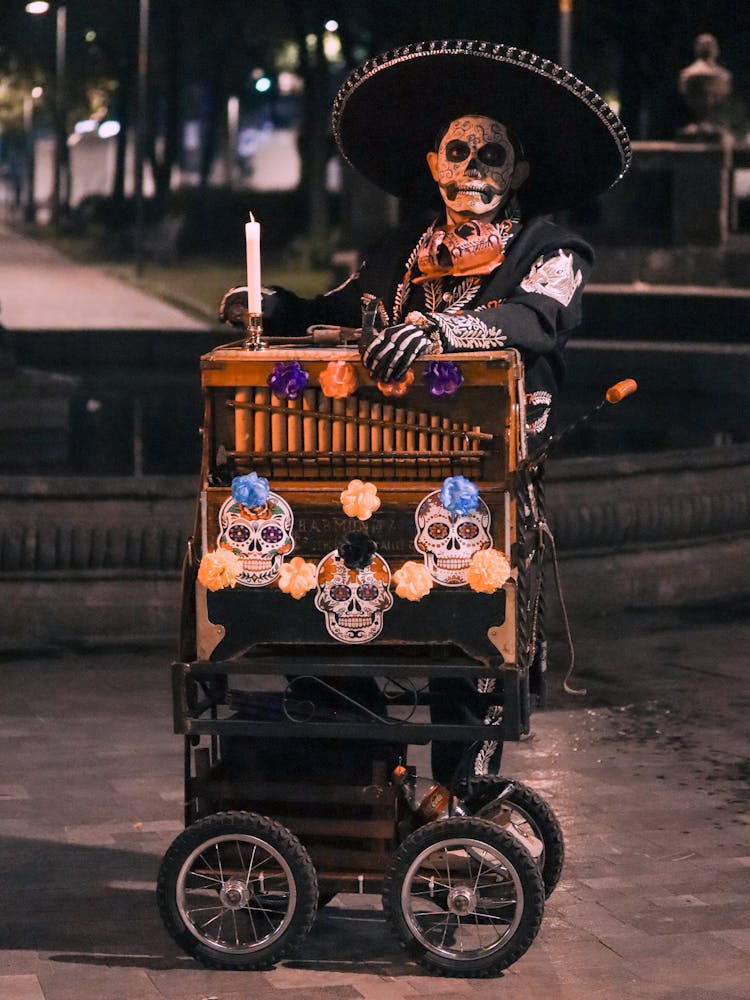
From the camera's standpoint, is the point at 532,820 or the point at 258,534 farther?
the point at 532,820

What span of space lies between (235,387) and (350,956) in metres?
1.50

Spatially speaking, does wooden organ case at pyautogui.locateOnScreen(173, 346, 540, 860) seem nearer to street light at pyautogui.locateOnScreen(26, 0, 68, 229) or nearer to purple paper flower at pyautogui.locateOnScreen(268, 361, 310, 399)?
purple paper flower at pyautogui.locateOnScreen(268, 361, 310, 399)

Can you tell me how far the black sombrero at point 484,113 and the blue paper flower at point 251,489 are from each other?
1.18 metres

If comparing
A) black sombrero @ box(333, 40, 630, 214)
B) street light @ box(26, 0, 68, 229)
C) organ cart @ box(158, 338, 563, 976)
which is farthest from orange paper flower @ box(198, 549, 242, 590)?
street light @ box(26, 0, 68, 229)

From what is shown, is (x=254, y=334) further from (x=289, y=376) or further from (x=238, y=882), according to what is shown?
(x=238, y=882)

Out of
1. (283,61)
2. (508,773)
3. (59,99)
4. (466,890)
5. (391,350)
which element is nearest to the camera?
(391,350)

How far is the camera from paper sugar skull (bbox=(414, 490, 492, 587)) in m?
4.90

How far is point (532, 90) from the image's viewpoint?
5.36 metres

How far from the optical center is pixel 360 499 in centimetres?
488

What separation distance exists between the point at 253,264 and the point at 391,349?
1.28ft

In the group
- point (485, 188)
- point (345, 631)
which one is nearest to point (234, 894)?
point (345, 631)

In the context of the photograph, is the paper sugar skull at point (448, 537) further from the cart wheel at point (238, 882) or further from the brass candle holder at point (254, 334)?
the cart wheel at point (238, 882)

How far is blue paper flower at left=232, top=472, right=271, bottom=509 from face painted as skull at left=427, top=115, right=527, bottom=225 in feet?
3.34

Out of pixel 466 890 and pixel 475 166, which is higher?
pixel 475 166
